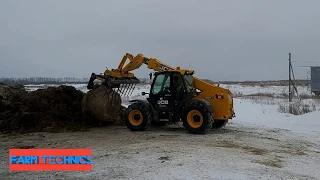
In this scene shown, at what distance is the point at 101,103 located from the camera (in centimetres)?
1228

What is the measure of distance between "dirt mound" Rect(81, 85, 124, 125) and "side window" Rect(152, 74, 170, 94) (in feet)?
5.54

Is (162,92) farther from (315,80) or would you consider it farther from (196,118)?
(315,80)

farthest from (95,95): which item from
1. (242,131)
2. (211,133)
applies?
(242,131)

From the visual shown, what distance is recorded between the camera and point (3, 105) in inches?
491

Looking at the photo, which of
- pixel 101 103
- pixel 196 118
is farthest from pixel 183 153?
pixel 101 103

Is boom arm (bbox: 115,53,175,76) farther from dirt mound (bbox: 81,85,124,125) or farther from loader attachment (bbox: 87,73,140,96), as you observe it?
dirt mound (bbox: 81,85,124,125)

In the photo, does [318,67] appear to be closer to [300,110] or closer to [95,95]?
[300,110]

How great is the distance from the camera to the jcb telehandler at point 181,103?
10945mm

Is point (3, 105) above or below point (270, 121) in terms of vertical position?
above

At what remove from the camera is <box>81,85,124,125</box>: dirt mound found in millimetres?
12328

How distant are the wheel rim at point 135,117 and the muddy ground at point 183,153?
45 centimetres

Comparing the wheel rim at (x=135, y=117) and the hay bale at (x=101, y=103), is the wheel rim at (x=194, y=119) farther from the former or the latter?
the hay bale at (x=101, y=103)

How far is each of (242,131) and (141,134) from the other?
3.50 m

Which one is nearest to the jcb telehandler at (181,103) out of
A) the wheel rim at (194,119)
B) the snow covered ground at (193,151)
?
the wheel rim at (194,119)
